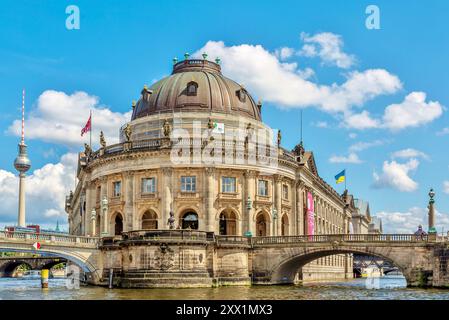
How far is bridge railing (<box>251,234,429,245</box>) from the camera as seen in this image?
64375 mm

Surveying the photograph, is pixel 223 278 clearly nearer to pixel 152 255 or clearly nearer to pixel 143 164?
pixel 152 255

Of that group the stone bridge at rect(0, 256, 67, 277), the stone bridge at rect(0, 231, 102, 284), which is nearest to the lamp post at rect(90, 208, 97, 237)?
the stone bridge at rect(0, 231, 102, 284)

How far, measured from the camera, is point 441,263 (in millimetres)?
61906

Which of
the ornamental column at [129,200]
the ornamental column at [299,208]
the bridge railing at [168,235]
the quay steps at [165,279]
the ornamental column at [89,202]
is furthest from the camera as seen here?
the ornamental column at [299,208]

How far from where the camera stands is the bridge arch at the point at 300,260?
64.6 m

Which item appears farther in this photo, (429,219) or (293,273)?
(293,273)

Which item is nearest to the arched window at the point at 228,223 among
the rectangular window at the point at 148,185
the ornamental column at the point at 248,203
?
the ornamental column at the point at 248,203

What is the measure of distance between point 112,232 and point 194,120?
16.4m

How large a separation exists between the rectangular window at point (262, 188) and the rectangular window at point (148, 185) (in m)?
12.2

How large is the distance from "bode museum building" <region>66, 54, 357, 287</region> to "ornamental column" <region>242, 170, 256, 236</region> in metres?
0.11

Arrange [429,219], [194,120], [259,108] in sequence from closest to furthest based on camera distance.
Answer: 1. [429,219]
2. [194,120]
3. [259,108]

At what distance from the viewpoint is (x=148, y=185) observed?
261ft

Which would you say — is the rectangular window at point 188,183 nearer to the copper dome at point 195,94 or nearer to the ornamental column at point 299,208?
the copper dome at point 195,94
